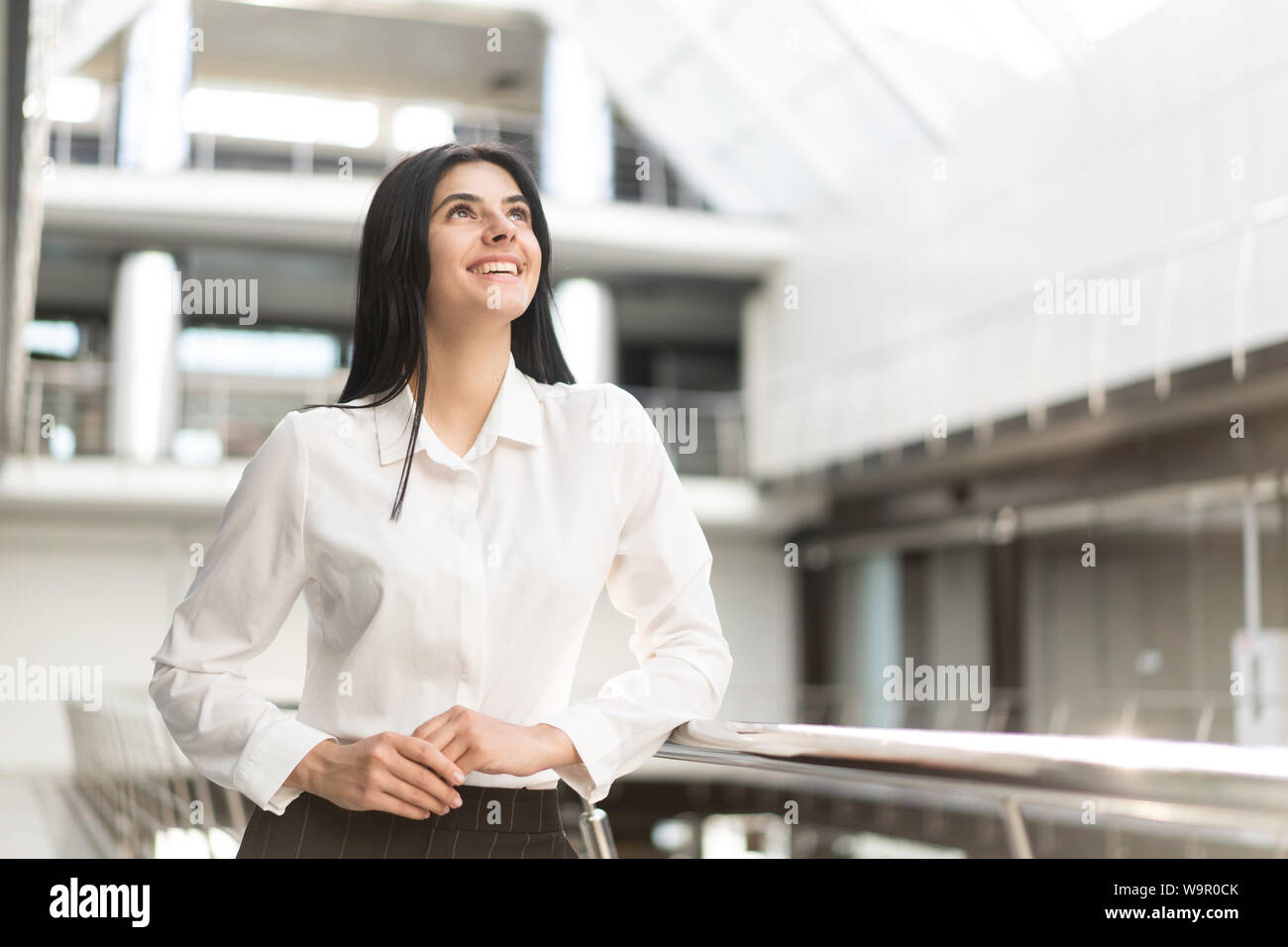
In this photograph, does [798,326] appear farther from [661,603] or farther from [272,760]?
[272,760]

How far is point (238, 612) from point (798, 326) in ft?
32.3

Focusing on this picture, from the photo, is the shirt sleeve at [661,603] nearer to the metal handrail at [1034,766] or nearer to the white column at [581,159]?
the metal handrail at [1034,766]

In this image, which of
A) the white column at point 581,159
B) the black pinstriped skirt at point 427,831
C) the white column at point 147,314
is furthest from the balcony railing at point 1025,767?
the white column at point 581,159

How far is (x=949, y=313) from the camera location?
342 inches

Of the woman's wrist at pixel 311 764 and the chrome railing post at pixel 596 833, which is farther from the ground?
the woman's wrist at pixel 311 764

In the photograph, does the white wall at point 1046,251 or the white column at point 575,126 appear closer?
the white wall at point 1046,251

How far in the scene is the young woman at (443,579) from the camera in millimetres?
820

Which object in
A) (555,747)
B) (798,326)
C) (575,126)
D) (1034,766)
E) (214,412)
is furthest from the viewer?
(575,126)

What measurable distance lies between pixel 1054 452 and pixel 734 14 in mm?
4118

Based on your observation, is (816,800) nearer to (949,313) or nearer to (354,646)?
(949,313)

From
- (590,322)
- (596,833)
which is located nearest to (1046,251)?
(590,322)

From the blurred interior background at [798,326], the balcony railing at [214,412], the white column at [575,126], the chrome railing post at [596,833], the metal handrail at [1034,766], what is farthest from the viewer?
the white column at [575,126]

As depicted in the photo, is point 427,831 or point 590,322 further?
point 590,322

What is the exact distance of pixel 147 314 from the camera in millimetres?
9641
